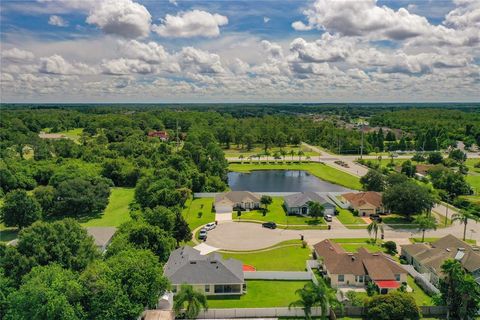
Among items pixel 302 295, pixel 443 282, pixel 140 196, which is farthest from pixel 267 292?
pixel 140 196

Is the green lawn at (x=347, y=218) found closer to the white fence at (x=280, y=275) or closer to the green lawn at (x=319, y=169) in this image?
the white fence at (x=280, y=275)

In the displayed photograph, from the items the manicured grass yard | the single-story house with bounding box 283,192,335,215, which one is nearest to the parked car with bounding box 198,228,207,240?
the single-story house with bounding box 283,192,335,215

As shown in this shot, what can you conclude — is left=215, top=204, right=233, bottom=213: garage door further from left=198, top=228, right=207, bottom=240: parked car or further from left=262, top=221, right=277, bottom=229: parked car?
left=198, top=228, right=207, bottom=240: parked car

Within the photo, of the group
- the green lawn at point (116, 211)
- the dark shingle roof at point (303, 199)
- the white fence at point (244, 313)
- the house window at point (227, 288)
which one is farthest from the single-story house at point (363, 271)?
the green lawn at point (116, 211)

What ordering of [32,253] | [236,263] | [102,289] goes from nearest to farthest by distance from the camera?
[102,289], [32,253], [236,263]

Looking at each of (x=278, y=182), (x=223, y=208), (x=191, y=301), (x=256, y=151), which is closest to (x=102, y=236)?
(x=191, y=301)

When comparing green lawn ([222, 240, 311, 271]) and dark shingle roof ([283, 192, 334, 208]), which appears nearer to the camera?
green lawn ([222, 240, 311, 271])

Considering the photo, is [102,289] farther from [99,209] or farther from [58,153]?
[58,153]
